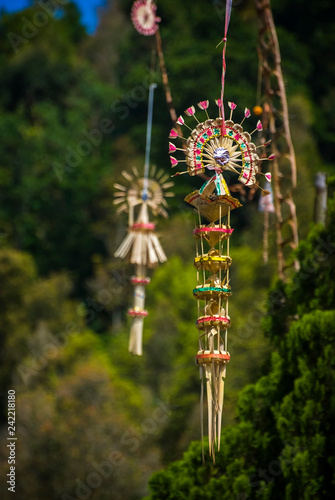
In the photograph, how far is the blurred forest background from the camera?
60.4 ft

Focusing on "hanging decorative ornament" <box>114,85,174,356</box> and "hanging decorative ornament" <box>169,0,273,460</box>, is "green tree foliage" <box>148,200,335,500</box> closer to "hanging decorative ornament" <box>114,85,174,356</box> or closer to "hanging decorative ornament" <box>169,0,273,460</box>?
"hanging decorative ornament" <box>114,85,174,356</box>

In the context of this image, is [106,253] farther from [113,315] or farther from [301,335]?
[301,335]

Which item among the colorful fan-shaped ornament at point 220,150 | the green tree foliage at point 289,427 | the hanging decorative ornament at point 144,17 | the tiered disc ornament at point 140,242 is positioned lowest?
the green tree foliage at point 289,427

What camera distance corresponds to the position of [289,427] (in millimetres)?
17953

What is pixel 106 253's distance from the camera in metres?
59.2

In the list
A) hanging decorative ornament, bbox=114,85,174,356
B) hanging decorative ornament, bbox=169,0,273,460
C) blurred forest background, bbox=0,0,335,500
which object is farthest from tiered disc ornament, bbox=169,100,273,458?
hanging decorative ornament, bbox=114,85,174,356

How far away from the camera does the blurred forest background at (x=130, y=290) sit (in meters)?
18.4

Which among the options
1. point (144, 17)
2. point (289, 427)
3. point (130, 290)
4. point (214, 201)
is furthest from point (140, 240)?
point (130, 290)

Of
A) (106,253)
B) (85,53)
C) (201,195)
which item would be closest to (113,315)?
(106,253)

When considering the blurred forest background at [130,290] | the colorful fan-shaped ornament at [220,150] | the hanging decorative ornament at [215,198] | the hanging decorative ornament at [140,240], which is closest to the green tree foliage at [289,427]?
the blurred forest background at [130,290]

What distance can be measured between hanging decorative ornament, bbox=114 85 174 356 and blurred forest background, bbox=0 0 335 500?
2000 mm

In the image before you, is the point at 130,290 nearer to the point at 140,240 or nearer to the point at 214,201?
the point at 140,240

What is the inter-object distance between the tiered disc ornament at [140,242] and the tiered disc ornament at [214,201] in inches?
221

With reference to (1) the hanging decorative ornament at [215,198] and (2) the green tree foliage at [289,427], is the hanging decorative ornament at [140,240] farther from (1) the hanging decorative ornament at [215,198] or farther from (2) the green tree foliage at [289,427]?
(1) the hanging decorative ornament at [215,198]
